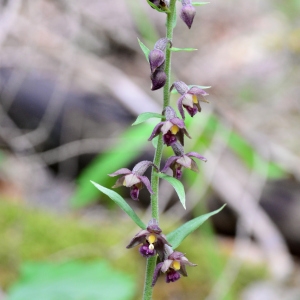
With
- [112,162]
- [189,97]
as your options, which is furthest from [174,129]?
[112,162]

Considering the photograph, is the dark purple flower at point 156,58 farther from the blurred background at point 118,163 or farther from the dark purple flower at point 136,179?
the blurred background at point 118,163

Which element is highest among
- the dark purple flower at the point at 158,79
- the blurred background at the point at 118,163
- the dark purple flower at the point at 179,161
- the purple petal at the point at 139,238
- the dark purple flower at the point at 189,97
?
the dark purple flower at the point at 158,79

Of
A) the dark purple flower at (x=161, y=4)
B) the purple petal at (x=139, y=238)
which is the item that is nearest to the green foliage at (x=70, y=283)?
the purple petal at (x=139, y=238)

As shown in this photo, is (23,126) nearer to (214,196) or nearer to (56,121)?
(56,121)

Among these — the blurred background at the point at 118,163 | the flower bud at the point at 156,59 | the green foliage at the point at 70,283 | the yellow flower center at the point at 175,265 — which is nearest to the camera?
the flower bud at the point at 156,59

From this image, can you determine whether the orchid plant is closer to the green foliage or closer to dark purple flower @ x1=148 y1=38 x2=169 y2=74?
dark purple flower @ x1=148 y1=38 x2=169 y2=74

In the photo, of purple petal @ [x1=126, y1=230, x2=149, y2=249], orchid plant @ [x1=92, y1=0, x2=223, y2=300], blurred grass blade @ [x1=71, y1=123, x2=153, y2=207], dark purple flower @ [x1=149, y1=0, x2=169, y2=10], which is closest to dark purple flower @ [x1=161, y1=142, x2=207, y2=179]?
orchid plant @ [x1=92, y1=0, x2=223, y2=300]
